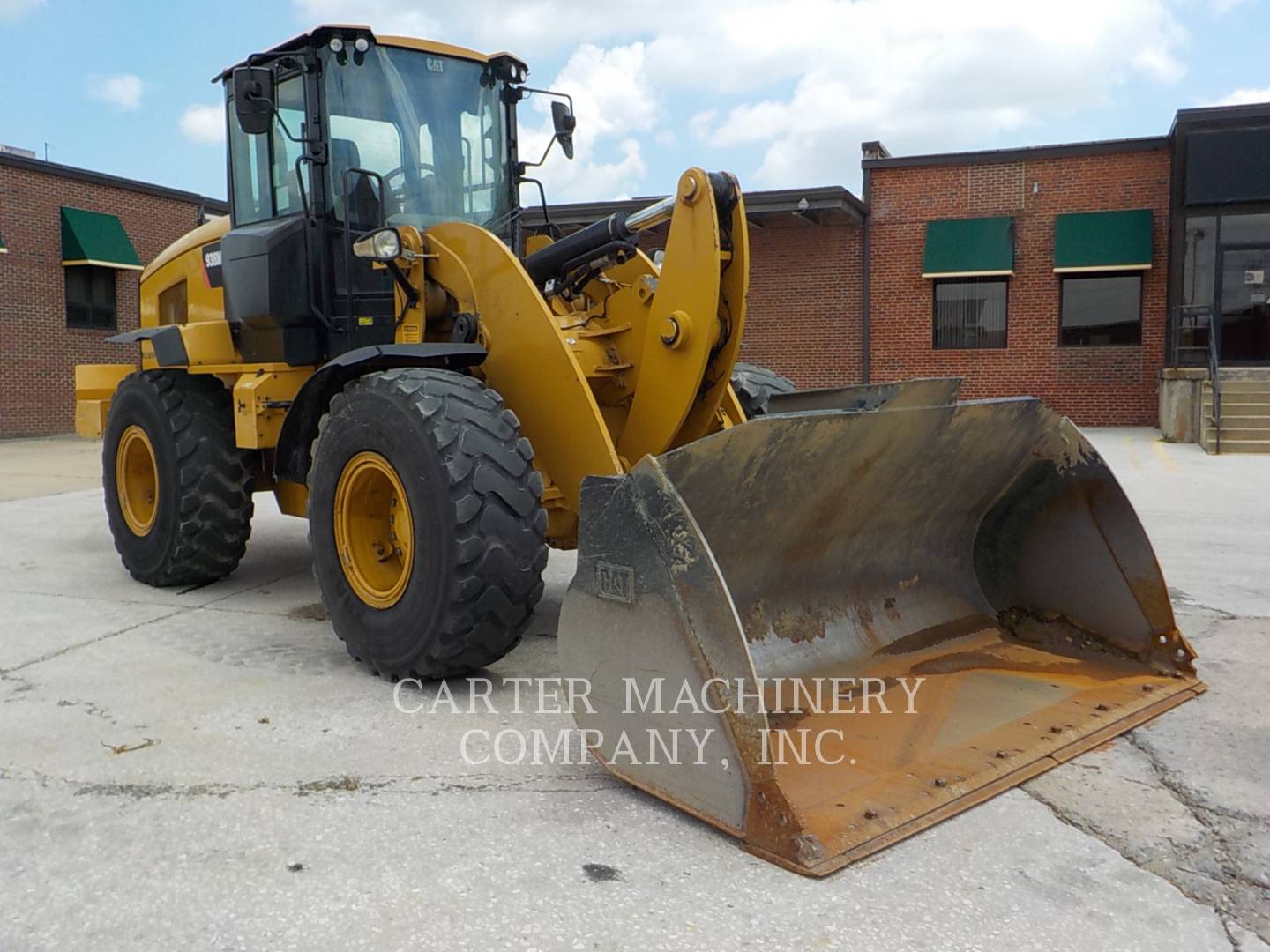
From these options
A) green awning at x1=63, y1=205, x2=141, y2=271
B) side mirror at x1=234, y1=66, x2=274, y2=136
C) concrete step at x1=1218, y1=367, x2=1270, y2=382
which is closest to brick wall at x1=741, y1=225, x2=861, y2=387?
concrete step at x1=1218, y1=367, x2=1270, y2=382

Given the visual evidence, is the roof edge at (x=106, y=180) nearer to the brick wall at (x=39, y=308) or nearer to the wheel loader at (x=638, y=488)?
the brick wall at (x=39, y=308)

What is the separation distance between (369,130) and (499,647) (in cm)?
281

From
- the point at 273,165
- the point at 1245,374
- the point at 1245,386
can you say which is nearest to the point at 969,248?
the point at 1245,374

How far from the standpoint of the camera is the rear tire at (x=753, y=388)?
20.4 feet

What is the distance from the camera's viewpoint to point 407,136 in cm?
546

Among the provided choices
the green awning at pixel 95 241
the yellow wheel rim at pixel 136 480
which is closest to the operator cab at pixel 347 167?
the yellow wheel rim at pixel 136 480

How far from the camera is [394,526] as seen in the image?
15.1 feet

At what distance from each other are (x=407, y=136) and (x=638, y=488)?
3089mm

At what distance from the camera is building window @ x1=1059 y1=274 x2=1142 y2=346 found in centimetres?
1947

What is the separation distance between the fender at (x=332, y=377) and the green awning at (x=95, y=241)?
17.4m

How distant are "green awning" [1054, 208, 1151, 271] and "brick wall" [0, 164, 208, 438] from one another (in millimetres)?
17096

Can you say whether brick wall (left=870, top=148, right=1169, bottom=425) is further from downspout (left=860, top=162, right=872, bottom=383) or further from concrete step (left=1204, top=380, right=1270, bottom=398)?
concrete step (left=1204, top=380, right=1270, bottom=398)

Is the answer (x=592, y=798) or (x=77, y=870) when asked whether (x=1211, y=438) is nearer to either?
(x=592, y=798)

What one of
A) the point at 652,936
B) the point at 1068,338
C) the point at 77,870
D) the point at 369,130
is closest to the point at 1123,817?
the point at 652,936
